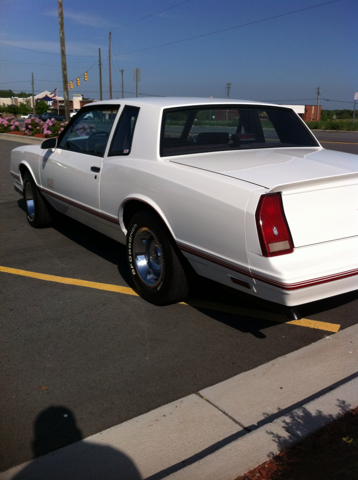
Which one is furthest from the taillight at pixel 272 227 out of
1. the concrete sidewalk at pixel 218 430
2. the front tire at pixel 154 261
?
the front tire at pixel 154 261

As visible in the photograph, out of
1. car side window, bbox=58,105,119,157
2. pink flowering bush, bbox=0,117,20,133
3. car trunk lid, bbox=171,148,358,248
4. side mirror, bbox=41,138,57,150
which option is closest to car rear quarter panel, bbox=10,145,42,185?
side mirror, bbox=41,138,57,150

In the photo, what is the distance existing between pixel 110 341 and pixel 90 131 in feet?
8.27

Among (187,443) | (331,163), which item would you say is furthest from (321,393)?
(331,163)

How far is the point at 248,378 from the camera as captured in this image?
3219mm

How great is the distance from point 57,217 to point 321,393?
4969 millimetres

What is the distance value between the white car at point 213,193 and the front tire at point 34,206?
1.83ft

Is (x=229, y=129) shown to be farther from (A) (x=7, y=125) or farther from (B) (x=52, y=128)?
(A) (x=7, y=125)

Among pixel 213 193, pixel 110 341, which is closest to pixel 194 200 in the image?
pixel 213 193

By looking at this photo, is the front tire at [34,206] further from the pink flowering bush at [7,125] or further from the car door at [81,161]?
the pink flowering bush at [7,125]

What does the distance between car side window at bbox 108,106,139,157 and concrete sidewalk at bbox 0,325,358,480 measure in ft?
7.74

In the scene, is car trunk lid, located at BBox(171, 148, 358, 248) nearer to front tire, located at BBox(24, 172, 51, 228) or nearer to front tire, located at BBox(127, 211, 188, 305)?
front tire, located at BBox(127, 211, 188, 305)

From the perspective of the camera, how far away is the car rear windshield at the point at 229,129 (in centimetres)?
433

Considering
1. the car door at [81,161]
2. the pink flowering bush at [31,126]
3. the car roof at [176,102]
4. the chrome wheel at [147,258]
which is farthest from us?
the pink flowering bush at [31,126]

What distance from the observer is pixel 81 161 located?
5.13 m
